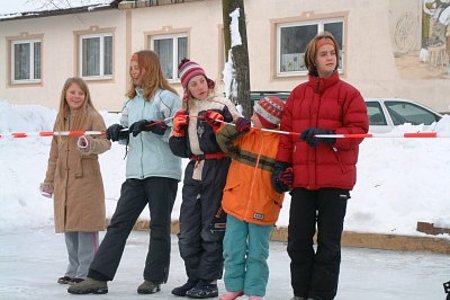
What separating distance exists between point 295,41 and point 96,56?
7.33m

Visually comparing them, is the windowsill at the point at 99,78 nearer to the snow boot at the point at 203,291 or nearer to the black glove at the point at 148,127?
the black glove at the point at 148,127

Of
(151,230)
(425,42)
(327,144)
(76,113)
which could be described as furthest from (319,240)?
(425,42)

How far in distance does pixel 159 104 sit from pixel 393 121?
36.0 ft

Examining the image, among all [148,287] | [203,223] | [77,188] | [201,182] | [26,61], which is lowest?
[148,287]

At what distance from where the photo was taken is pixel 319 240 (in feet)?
19.0

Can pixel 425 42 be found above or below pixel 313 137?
above

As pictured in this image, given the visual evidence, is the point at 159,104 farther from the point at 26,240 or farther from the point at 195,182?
the point at 26,240

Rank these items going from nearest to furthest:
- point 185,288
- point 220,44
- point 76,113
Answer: point 185,288, point 76,113, point 220,44

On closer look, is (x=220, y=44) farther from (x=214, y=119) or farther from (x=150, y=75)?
(x=214, y=119)

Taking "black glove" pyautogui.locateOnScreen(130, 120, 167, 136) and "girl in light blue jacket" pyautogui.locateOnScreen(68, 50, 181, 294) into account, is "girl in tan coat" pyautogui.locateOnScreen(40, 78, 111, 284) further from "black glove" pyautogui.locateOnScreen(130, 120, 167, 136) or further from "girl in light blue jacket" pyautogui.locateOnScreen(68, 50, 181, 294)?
"black glove" pyautogui.locateOnScreen(130, 120, 167, 136)

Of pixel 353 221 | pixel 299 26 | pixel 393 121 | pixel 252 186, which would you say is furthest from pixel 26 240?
pixel 299 26

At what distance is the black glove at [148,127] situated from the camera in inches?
254

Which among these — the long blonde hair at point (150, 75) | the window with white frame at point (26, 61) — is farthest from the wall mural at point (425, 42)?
the long blonde hair at point (150, 75)

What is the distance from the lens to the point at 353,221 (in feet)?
32.0
